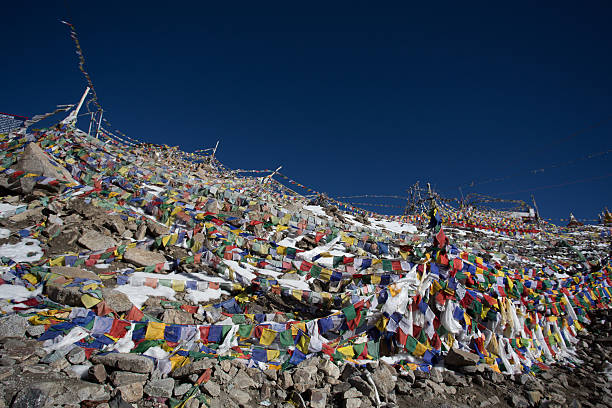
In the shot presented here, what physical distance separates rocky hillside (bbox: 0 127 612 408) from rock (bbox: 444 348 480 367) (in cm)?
2

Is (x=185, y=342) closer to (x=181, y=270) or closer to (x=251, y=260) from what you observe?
(x=181, y=270)

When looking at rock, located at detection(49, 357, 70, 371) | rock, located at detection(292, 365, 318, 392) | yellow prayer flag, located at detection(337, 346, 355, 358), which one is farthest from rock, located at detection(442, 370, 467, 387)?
rock, located at detection(49, 357, 70, 371)

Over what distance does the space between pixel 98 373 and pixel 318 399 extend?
2667mm

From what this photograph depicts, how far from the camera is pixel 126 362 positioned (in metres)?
3.71

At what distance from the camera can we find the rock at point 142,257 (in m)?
7.83

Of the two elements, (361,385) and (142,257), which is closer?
(361,385)

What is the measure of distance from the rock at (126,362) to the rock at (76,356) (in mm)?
146

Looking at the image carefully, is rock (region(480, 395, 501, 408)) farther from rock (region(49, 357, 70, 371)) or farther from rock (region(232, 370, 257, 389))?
rock (region(49, 357, 70, 371))

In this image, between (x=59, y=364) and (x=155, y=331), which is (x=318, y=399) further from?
(x=59, y=364)

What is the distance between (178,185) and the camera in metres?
15.3

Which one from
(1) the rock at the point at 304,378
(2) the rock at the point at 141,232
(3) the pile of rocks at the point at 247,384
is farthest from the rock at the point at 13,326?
(2) the rock at the point at 141,232

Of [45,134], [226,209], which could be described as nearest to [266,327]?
[226,209]

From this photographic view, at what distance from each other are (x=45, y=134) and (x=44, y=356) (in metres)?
15.6

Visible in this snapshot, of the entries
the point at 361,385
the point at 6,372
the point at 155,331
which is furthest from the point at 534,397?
the point at 6,372
